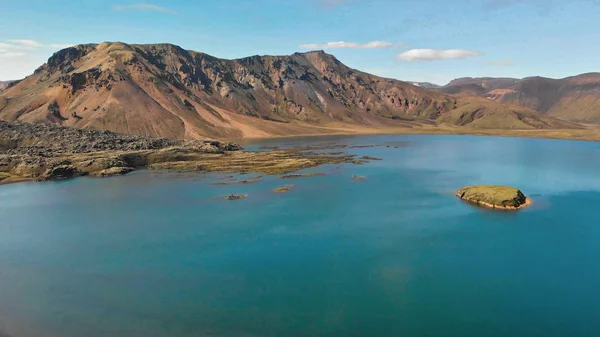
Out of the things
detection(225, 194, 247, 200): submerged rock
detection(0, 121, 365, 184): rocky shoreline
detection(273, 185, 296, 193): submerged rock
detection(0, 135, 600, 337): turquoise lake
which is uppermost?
detection(0, 121, 365, 184): rocky shoreline

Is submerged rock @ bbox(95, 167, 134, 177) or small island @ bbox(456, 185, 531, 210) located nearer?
small island @ bbox(456, 185, 531, 210)

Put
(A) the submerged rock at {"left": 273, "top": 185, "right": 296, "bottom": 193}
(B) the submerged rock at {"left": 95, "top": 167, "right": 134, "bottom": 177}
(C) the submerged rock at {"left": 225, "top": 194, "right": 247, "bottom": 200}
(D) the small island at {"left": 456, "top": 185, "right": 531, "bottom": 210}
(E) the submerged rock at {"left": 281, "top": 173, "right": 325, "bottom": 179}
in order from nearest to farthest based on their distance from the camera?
(D) the small island at {"left": 456, "top": 185, "right": 531, "bottom": 210}
(C) the submerged rock at {"left": 225, "top": 194, "right": 247, "bottom": 200}
(A) the submerged rock at {"left": 273, "top": 185, "right": 296, "bottom": 193}
(E) the submerged rock at {"left": 281, "top": 173, "right": 325, "bottom": 179}
(B) the submerged rock at {"left": 95, "top": 167, "right": 134, "bottom": 177}

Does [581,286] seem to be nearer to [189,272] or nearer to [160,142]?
[189,272]

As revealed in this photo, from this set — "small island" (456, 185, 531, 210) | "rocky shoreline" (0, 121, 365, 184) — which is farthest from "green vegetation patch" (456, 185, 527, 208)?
"rocky shoreline" (0, 121, 365, 184)

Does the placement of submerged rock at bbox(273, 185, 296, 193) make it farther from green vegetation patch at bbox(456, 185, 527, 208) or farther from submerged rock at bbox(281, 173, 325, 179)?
green vegetation patch at bbox(456, 185, 527, 208)

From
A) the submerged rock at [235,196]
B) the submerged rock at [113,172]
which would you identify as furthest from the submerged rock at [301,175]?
the submerged rock at [113,172]

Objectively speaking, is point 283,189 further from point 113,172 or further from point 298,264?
point 113,172

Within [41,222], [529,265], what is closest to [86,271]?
[41,222]

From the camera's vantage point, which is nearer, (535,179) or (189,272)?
(189,272)

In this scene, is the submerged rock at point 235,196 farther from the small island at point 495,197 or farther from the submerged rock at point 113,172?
the submerged rock at point 113,172
